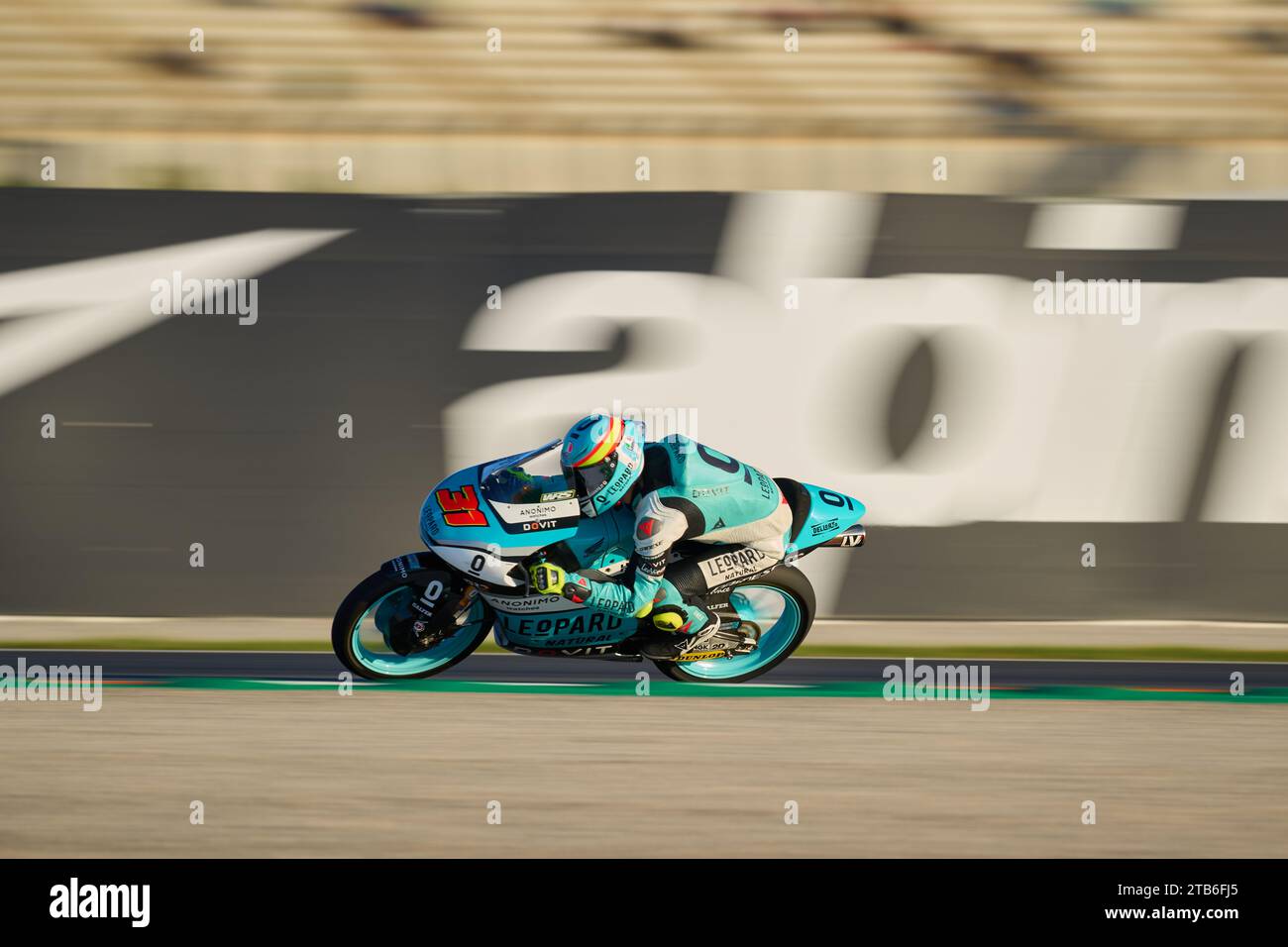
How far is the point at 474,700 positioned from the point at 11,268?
4.69m

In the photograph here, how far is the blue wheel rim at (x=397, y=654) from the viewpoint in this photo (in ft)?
22.3

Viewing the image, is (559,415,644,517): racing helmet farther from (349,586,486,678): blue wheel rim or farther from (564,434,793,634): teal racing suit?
(349,586,486,678): blue wheel rim

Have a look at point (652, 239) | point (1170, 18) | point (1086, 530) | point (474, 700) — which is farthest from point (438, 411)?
point (1170, 18)

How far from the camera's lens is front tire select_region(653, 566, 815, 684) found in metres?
7.15

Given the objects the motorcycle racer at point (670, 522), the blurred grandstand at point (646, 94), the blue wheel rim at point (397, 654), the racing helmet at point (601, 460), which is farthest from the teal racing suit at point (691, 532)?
the blurred grandstand at point (646, 94)

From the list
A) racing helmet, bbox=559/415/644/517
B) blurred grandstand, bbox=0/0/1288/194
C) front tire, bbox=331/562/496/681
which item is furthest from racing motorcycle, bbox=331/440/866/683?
blurred grandstand, bbox=0/0/1288/194

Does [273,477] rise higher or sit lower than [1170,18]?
lower

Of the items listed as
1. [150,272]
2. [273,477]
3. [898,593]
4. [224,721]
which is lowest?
[224,721]

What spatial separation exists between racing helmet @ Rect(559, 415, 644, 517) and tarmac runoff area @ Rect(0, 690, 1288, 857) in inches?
42.2

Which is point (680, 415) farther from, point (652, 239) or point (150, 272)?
point (150, 272)

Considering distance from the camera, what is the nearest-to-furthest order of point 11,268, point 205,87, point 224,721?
1. point 224,721
2. point 11,268
3. point 205,87

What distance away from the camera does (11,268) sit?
8.78 metres

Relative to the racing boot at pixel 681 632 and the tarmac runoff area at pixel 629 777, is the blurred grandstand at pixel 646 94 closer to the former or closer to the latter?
the racing boot at pixel 681 632

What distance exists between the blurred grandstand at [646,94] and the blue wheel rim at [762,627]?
308 centimetres
